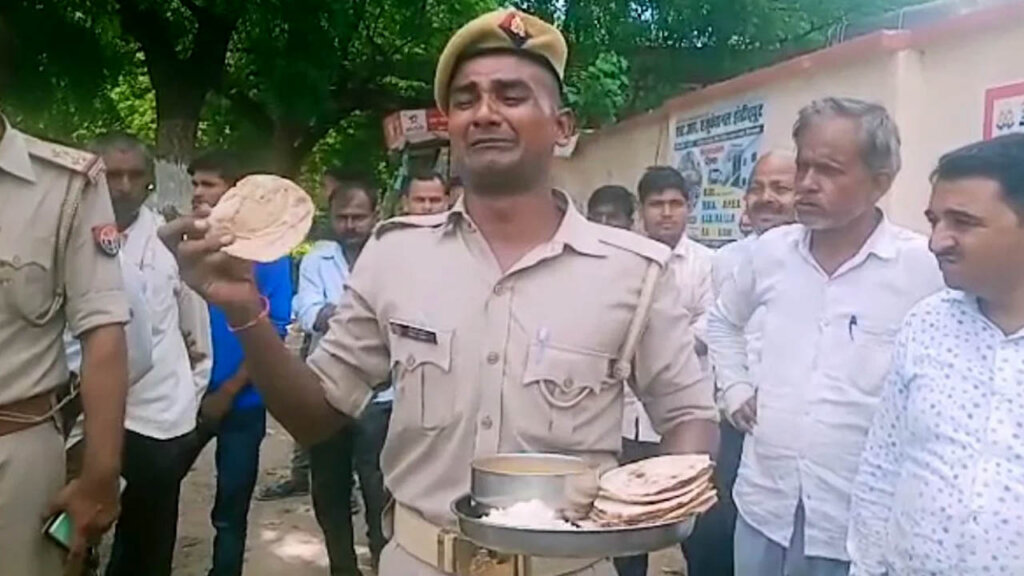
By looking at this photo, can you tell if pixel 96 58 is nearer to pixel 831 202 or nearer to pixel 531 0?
pixel 531 0

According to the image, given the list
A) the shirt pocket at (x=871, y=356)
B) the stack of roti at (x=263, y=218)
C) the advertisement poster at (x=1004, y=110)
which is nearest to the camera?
the stack of roti at (x=263, y=218)

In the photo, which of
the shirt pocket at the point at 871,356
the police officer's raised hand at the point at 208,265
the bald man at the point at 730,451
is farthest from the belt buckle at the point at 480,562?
the bald man at the point at 730,451

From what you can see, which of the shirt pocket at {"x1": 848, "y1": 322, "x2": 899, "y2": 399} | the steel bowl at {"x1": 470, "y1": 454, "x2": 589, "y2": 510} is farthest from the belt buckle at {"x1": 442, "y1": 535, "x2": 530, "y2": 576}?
the shirt pocket at {"x1": 848, "y1": 322, "x2": 899, "y2": 399}

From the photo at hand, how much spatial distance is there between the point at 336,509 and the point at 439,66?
3508 mm

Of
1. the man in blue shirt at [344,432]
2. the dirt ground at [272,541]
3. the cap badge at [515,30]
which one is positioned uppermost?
the cap badge at [515,30]

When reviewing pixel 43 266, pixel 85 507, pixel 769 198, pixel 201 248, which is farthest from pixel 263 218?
pixel 769 198

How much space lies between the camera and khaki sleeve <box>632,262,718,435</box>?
217 cm

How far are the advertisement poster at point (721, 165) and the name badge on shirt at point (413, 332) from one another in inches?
221

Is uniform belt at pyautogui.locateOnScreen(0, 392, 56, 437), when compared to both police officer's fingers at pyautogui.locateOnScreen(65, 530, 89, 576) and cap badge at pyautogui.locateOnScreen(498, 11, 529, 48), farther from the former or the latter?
cap badge at pyautogui.locateOnScreen(498, 11, 529, 48)

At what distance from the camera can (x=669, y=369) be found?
2182 mm

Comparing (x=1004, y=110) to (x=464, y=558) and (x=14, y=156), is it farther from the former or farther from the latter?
(x=14, y=156)

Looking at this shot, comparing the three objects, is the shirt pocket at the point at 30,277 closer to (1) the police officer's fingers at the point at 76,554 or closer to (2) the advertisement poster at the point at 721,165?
(1) the police officer's fingers at the point at 76,554

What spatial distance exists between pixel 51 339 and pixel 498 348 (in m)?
1.20

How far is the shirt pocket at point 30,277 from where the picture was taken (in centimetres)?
257
